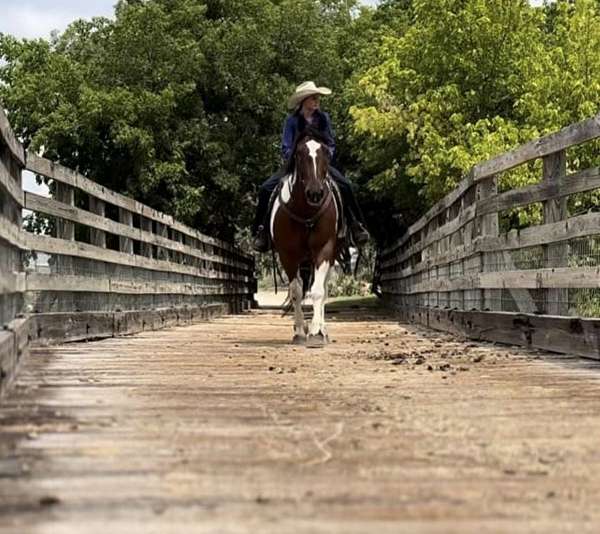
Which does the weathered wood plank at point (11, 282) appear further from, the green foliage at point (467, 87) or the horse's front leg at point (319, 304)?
the green foliage at point (467, 87)

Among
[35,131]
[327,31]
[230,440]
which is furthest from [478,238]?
[327,31]

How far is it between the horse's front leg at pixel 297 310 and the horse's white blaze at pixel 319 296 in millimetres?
235

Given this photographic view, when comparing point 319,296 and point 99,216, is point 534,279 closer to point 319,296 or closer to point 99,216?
point 319,296

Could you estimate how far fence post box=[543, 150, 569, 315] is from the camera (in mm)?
7773

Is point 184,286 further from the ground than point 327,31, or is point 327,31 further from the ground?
point 327,31

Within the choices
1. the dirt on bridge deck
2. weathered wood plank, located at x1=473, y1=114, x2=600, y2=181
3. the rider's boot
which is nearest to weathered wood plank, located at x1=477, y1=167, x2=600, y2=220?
weathered wood plank, located at x1=473, y1=114, x2=600, y2=181

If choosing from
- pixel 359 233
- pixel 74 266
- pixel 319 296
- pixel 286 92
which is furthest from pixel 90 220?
pixel 286 92

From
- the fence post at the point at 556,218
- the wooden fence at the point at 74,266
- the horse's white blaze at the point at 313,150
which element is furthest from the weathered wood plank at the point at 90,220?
the fence post at the point at 556,218

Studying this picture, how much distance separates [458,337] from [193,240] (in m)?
8.34

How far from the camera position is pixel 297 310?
36.1 ft

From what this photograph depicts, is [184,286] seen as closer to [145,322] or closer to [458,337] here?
[145,322]

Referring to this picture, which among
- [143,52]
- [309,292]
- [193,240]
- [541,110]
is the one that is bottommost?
[309,292]

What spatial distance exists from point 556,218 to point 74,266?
4130mm

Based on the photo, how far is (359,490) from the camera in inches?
122
